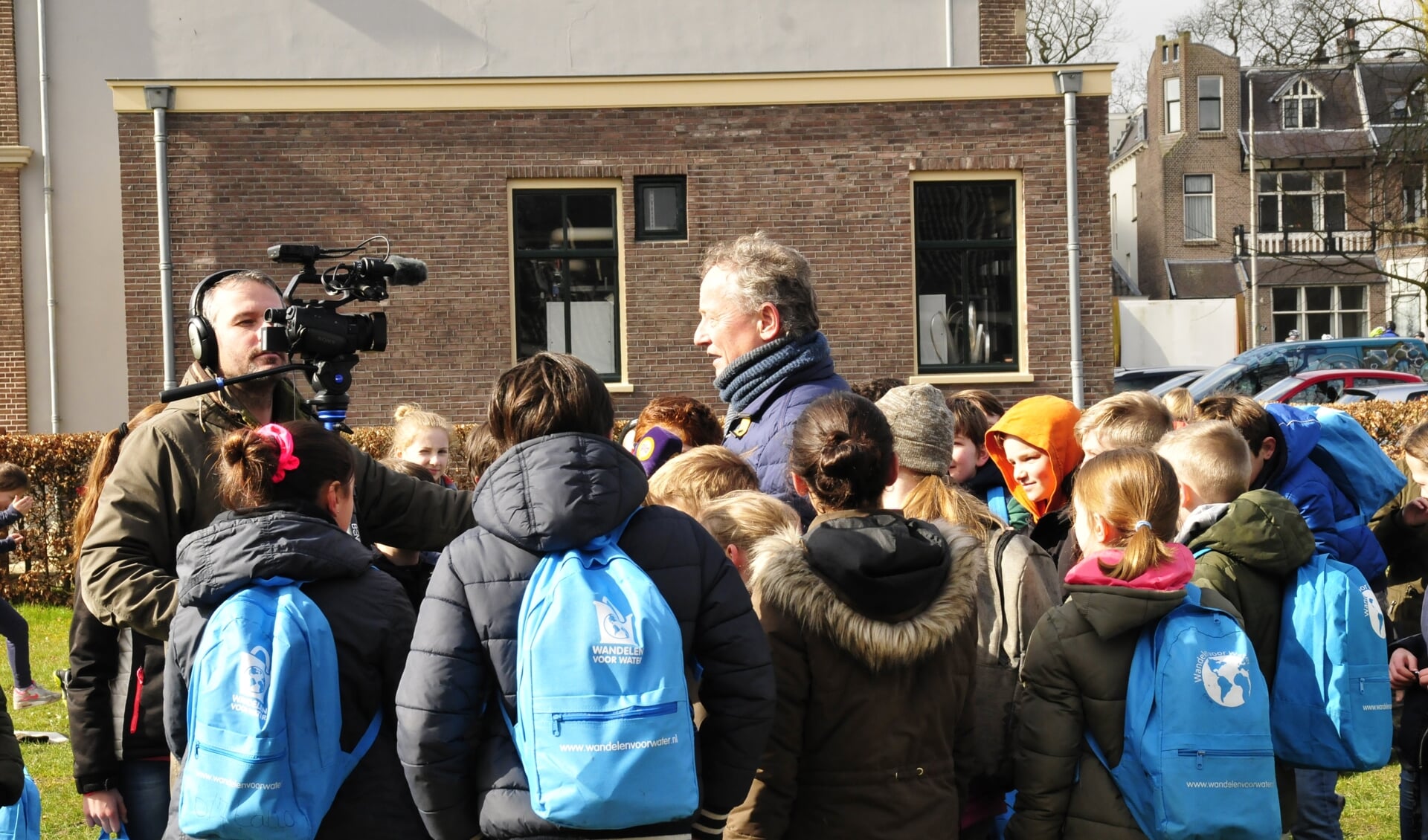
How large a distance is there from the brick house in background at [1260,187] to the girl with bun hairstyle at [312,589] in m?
44.5

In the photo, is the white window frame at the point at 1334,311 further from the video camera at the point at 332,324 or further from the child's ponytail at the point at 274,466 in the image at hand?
the child's ponytail at the point at 274,466

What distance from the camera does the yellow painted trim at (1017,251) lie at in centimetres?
1369

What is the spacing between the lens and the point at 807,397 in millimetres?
3660

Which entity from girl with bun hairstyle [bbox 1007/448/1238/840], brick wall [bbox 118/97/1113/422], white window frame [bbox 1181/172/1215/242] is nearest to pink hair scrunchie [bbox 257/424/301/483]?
girl with bun hairstyle [bbox 1007/448/1238/840]

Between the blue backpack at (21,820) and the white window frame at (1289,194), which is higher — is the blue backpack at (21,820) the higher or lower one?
the lower one

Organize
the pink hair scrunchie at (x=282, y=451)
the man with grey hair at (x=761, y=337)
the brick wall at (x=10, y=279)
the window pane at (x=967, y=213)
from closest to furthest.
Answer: the pink hair scrunchie at (x=282, y=451) < the man with grey hair at (x=761, y=337) < the window pane at (x=967, y=213) < the brick wall at (x=10, y=279)

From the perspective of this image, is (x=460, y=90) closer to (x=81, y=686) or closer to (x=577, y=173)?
(x=577, y=173)

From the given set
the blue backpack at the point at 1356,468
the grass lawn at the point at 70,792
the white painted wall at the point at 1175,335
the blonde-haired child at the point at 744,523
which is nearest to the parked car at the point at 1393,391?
the grass lawn at the point at 70,792

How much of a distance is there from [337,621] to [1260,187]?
49604 millimetres

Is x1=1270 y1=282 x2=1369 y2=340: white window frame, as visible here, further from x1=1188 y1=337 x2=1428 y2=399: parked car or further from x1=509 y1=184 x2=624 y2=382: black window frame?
x1=509 y1=184 x2=624 y2=382: black window frame

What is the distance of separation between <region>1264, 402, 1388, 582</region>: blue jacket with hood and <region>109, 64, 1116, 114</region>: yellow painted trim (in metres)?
9.63

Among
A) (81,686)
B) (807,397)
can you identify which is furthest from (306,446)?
(807,397)

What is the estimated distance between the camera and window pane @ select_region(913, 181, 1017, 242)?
45.3 feet

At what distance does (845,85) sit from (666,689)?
12.0 meters
